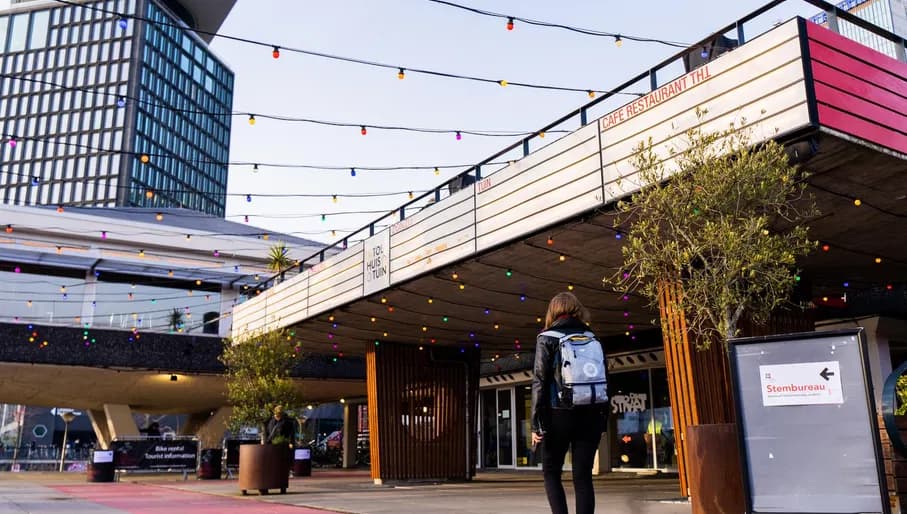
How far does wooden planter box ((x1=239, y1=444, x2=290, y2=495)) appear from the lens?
12.5 meters

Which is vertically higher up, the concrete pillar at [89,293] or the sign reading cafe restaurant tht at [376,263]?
the concrete pillar at [89,293]

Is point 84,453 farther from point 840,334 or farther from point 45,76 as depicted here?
point 45,76

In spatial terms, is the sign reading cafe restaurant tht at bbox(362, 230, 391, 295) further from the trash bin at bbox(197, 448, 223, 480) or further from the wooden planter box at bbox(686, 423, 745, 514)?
the trash bin at bbox(197, 448, 223, 480)

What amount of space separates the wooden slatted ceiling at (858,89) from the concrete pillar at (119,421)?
25.3 meters

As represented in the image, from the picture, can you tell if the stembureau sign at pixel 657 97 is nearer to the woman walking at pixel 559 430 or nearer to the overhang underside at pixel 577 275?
the overhang underside at pixel 577 275

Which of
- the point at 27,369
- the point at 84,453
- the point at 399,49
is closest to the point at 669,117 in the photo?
the point at 399,49

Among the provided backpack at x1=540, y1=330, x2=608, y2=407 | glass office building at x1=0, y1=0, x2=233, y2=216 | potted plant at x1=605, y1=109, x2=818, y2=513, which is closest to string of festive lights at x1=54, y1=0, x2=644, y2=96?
potted plant at x1=605, y1=109, x2=818, y2=513

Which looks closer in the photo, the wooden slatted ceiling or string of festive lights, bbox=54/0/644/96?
the wooden slatted ceiling

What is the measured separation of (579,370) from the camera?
428cm

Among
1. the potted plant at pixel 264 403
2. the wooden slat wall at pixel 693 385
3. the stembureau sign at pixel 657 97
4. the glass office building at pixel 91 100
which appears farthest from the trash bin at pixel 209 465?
the glass office building at pixel 91 100

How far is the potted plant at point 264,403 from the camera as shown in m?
12.6

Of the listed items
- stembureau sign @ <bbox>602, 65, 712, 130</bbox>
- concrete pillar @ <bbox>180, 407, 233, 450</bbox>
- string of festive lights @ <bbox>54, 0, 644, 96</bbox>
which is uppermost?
string of festive lights @ <bbox>54, 0, 644, 96</bbox>

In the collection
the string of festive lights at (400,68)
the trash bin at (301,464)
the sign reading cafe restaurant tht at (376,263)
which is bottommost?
the trash bin at (301,464)

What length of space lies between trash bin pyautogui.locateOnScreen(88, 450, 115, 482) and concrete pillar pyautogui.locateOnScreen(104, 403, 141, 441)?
811 centimetres
